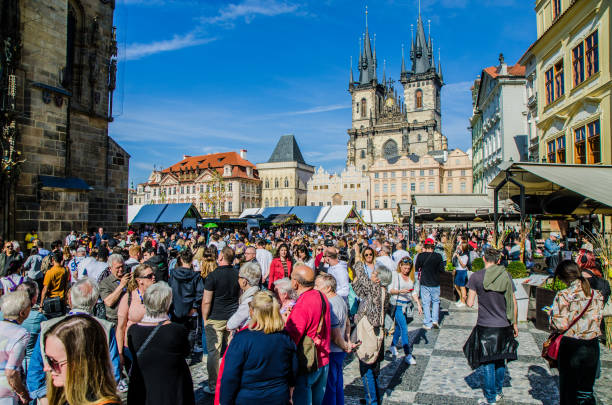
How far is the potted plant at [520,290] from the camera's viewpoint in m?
8.37

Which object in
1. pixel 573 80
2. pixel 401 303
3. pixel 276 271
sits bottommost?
pixel 401 303

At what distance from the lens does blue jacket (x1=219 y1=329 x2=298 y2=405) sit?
2760 mm

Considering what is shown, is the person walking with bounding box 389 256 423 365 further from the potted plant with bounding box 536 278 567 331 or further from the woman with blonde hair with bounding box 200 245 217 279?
the potted plant with bounding box 536 278 567 331

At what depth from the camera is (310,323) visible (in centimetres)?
343

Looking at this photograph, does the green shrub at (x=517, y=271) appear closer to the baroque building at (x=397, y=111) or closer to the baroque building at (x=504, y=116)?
the baroque building at (x=504, y=116)

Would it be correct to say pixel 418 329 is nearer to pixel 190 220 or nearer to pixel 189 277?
pixel 189 277

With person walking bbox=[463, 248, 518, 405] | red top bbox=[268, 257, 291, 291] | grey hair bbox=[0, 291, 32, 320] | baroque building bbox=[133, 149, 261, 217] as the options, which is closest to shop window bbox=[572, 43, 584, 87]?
red top bbox=[268, 257, 291, 291]

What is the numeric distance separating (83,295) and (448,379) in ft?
14.4

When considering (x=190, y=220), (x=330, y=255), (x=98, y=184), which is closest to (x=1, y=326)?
(x=330, y=255)

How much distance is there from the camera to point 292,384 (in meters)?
3.00

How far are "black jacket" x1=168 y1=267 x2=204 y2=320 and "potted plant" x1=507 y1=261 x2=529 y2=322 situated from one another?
19.3 feet

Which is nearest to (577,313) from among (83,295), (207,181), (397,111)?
(83,295)

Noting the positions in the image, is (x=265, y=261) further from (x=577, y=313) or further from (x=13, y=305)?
(x=577, y=313)

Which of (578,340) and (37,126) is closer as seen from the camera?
(578,340)
